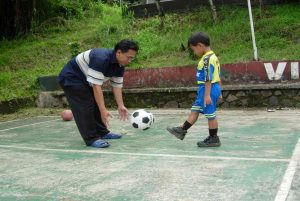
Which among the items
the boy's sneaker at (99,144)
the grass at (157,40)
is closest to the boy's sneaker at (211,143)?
the boy's sneaker at (99,144)

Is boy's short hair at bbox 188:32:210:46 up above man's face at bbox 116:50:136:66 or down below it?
above

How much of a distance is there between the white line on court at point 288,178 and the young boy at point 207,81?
928 mm

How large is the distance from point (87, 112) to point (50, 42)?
930cm

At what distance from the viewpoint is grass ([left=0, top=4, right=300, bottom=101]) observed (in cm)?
1000

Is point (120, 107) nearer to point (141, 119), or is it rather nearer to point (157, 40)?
point (141, 119)

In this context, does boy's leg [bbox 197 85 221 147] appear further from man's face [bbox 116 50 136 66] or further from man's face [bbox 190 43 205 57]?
man's face [bbox 116 50 136 66]

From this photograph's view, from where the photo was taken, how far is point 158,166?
388 cm

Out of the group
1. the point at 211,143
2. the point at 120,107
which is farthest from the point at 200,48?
the point at 120,107

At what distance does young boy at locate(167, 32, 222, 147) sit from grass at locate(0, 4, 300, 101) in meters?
4.77

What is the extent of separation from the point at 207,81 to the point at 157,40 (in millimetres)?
7830

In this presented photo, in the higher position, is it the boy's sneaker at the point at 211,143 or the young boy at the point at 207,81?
the young boy at the point at 207,81

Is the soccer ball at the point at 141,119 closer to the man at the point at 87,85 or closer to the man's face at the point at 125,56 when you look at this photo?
the man at the point at 87,85

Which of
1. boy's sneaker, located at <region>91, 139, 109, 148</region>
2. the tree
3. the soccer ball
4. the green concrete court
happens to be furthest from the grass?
boy's sneaker, located at <region>91, 139, 109, 148</region>

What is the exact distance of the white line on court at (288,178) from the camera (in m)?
2.83
